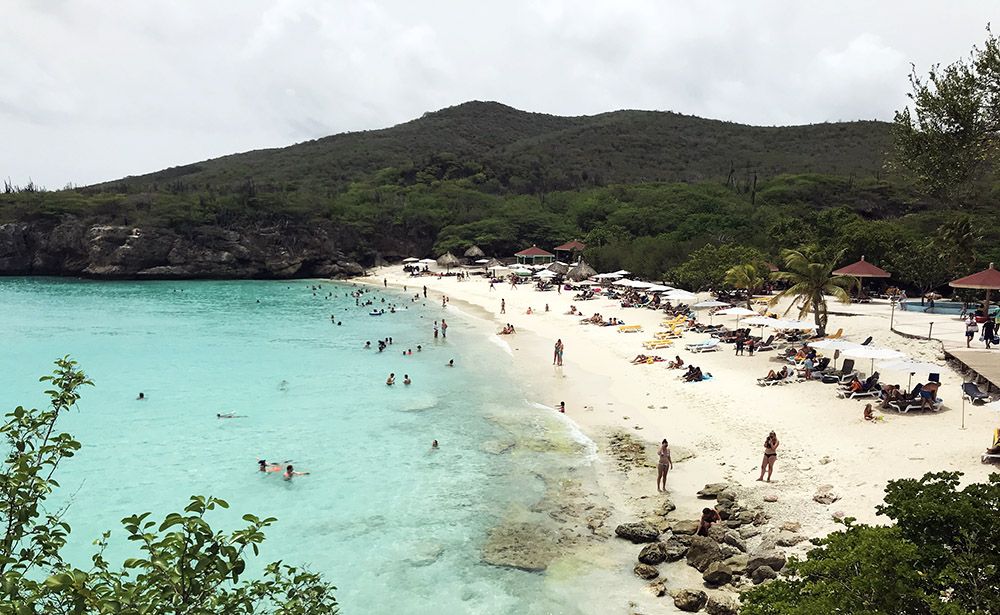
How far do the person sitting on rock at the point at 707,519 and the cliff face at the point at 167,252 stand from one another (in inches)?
2858

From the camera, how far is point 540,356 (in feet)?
94.6

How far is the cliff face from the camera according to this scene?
74.9 metres

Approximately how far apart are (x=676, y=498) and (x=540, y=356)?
631 inches

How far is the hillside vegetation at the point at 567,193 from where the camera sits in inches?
2311

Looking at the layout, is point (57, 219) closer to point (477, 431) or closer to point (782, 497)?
point (477, 431)

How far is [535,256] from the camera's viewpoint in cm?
7050

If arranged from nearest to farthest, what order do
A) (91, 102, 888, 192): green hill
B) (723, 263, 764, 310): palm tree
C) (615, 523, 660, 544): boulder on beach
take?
(615, 523, 660, 544): boulder on beach, (723, 263, 764, 310): palm tree, (91, 102, 888, 192): green hill

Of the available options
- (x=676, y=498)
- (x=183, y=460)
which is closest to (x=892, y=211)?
(x=676, y=498)

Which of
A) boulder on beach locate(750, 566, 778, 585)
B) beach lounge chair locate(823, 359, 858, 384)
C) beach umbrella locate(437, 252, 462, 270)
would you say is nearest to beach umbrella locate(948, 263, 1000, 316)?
beach lounge chair locate(823, 359, 858, 384)

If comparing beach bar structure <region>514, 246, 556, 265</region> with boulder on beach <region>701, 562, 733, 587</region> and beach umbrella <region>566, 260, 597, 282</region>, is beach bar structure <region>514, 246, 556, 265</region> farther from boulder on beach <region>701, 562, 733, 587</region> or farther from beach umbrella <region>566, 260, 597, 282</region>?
boulder on beach <region>701, 562, 733, 587</region>

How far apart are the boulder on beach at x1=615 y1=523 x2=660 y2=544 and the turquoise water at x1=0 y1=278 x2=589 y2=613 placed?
1.79 m

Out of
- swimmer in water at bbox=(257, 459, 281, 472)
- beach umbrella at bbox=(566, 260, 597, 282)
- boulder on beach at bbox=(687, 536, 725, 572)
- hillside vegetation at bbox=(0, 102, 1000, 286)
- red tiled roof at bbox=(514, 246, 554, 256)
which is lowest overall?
swimmer in water at bbox=(257, 459, 281, 472)

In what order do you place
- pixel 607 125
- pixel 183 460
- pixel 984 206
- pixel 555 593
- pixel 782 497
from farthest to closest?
pixel 607 125
pixel 984 206
pixel 183 460
pixel 782 497
pixel 555 593

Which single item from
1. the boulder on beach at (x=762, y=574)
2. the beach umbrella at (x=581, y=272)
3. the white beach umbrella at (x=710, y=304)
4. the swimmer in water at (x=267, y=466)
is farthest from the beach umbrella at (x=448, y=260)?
the boulder on beach at (x=762, y=574)
